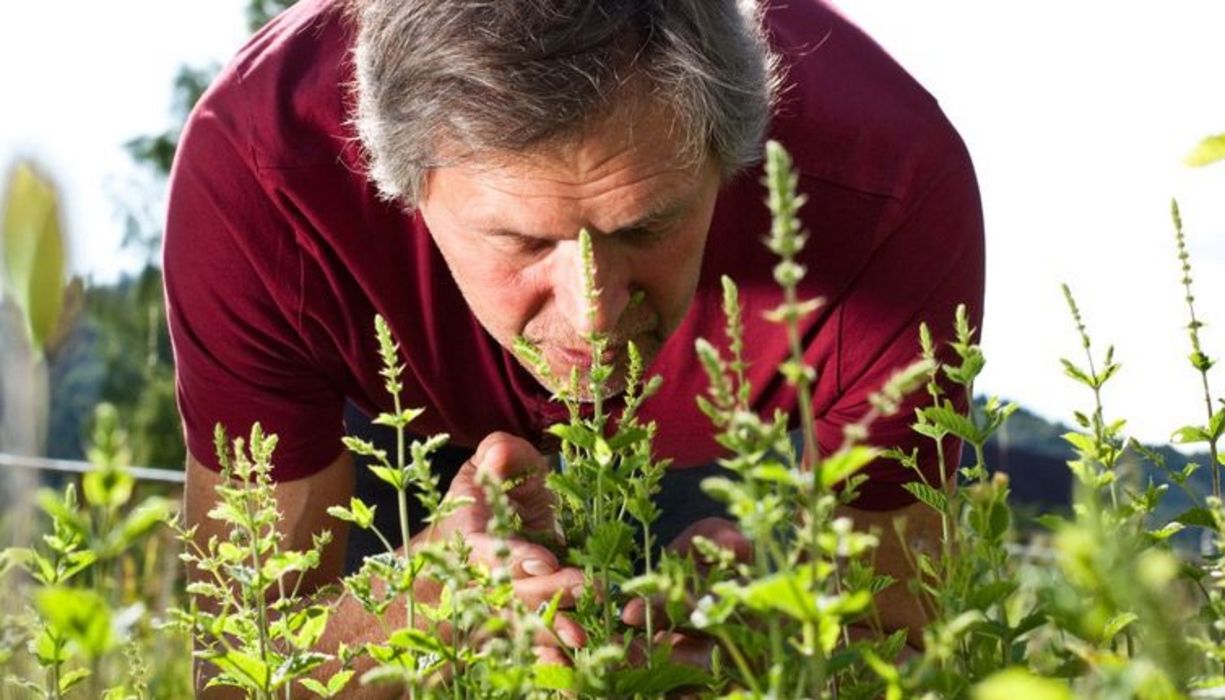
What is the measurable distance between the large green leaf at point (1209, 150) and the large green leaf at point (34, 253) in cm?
88

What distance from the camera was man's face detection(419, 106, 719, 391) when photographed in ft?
7.32

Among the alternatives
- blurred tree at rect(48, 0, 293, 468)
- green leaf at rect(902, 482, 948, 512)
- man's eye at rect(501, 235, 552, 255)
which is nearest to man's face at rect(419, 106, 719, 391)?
man's eye at rect(501, 235, 552, 255)

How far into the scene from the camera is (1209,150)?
105 cm

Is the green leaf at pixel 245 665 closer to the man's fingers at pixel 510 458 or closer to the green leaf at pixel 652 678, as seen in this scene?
the green leaf at pixel 652 678

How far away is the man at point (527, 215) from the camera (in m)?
2.26

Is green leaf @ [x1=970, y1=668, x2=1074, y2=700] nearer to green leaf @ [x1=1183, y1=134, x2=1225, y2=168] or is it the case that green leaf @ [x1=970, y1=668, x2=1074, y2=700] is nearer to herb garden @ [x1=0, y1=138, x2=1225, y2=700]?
herb garden @ [x1=0, y1=138, x2=1225, y2=700]

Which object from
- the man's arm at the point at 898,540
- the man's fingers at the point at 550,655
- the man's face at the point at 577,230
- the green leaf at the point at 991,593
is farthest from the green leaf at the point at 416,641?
the man's arm at the point at 898,540

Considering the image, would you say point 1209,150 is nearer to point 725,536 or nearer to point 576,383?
point 576,383

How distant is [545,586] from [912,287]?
4.62 ft

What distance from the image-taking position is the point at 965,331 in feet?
4.24

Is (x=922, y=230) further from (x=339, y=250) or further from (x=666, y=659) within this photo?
(x=666, y=659)

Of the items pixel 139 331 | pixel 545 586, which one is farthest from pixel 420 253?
pixel 139 331

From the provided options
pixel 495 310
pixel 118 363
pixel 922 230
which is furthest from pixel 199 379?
pixel 118 363

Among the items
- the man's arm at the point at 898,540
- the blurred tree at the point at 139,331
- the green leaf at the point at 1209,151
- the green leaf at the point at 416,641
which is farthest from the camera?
the blurred tree at the point at 139,331
